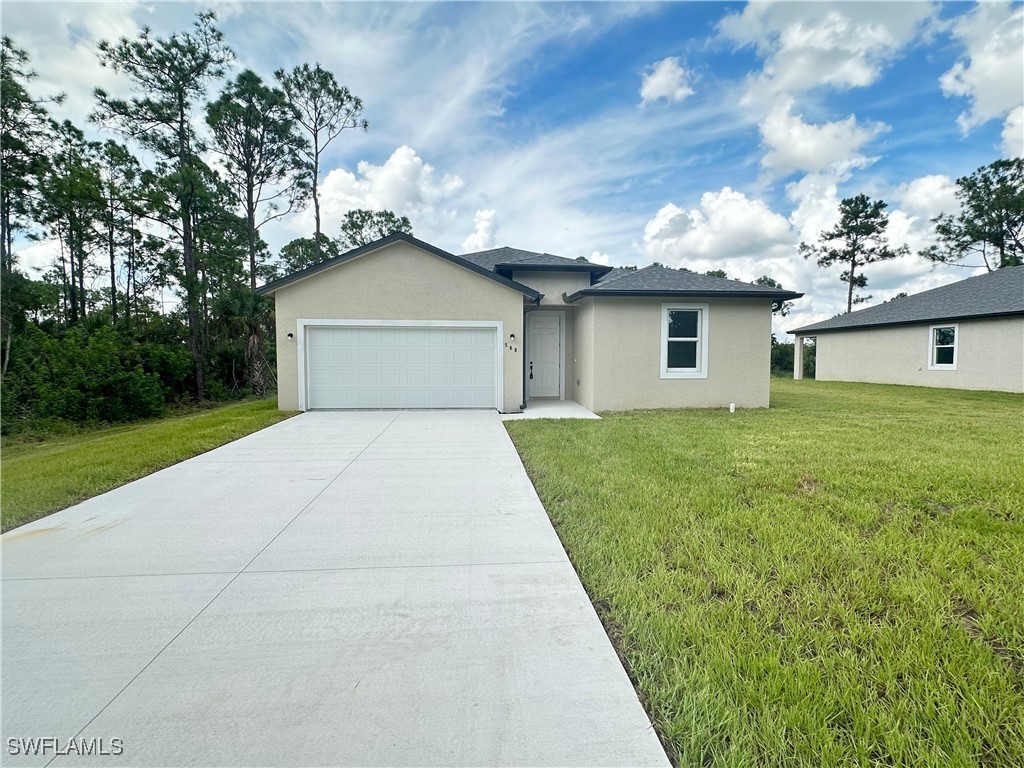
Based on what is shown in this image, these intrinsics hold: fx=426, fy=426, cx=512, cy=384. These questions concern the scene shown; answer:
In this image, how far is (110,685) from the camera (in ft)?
6.29

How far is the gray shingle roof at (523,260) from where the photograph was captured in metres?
11.8

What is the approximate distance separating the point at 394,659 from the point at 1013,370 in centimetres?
1998

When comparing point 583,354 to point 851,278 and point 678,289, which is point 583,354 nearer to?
point 678,289

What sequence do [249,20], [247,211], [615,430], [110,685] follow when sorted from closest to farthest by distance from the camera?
[110,685], [615,430], [249,20], [247,211]

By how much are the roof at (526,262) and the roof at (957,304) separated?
12.8 m

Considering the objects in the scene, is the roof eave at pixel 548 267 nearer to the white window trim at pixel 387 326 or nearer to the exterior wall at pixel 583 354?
the exterior wall at pixel 583 354

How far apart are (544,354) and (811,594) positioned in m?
10.0

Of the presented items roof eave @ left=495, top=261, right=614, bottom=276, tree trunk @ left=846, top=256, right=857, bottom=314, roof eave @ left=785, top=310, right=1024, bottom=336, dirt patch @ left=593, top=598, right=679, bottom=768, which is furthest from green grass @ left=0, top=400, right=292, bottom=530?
tree trunk @ left=846, top=256, right=857, bottom=314

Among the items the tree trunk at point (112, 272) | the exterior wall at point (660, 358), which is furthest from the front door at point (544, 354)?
the tree trunk at point (112, 272)

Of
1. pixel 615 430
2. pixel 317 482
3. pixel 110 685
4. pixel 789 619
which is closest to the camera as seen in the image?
pixel 110 685

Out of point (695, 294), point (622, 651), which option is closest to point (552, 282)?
point (695, 294)

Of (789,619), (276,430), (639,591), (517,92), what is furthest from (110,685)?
(517,92)

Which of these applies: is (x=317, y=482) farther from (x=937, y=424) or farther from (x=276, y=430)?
(x=937, y=424)

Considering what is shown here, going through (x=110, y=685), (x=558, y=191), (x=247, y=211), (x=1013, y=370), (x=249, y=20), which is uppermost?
(x=249, y=20)
